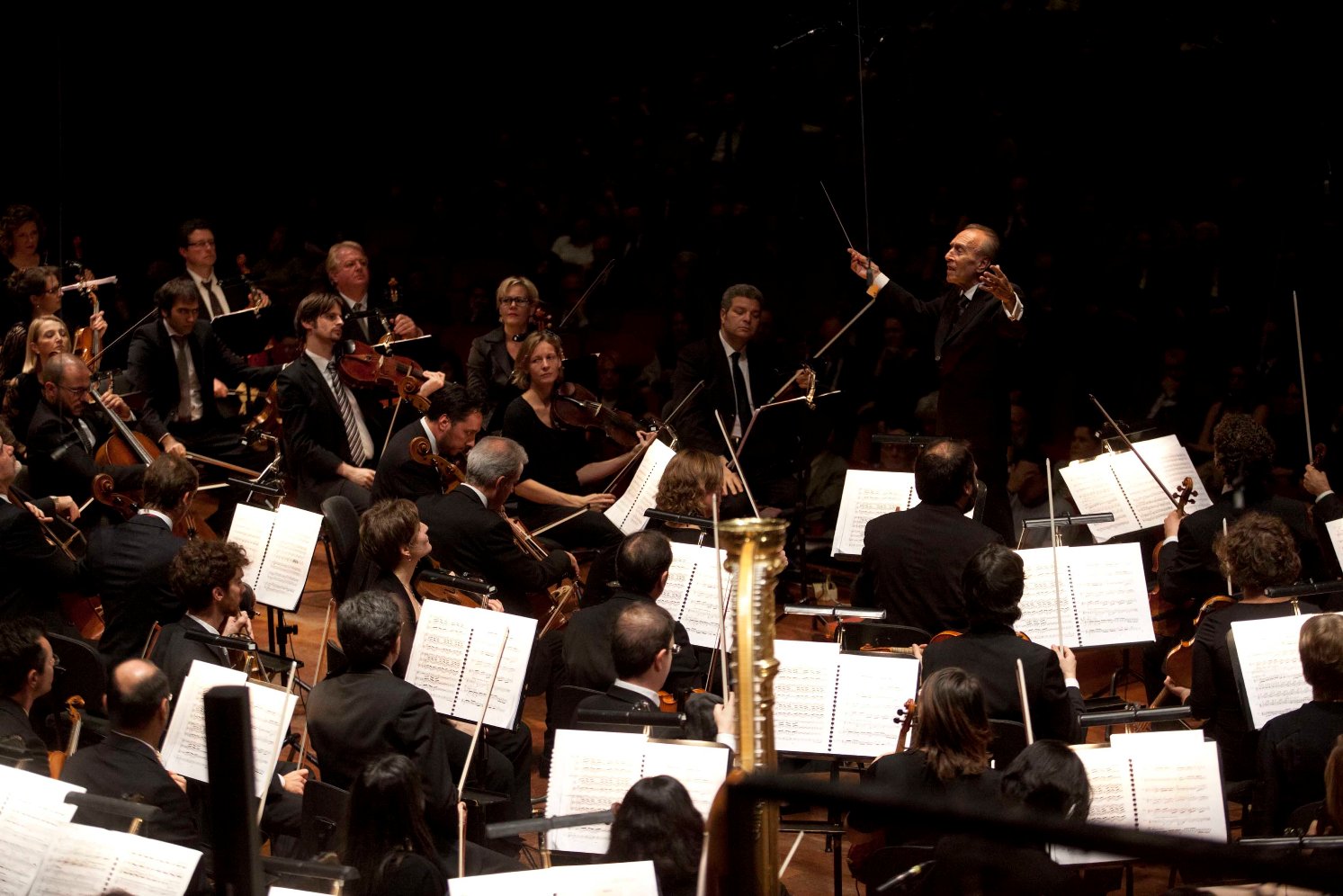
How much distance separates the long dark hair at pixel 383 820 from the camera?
285cm

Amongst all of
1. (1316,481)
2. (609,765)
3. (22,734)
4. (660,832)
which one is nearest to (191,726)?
(22,734)

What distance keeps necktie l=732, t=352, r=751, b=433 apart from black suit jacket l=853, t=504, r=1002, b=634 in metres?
1.99

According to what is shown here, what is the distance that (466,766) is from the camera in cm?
337

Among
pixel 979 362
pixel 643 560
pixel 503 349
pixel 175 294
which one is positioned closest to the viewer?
pixel 643 560

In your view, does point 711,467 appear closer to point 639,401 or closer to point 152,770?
point 152,770

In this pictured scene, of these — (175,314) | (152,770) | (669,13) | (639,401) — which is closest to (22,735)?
(152,770)

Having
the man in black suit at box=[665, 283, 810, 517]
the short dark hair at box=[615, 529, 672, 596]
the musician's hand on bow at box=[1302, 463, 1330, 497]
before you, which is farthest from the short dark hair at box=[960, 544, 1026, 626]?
the man in black suit at box=[665, 283, 810, 517]

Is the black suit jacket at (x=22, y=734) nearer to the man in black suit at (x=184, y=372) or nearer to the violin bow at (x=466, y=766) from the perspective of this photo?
the violin bow at (x=466, y=766)

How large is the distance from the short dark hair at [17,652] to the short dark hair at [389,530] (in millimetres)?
1026

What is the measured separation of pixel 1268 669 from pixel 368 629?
94.9 inches

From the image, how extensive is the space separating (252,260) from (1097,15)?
7.16 meters

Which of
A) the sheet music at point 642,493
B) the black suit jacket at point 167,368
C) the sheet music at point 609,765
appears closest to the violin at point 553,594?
the sheet music at point 642,493

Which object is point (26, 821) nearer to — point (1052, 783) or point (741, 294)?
point (1052, 783)

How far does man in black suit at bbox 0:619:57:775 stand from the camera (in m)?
3.57
